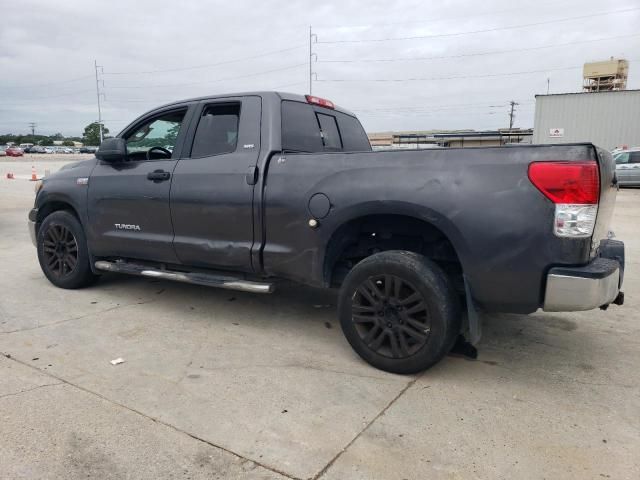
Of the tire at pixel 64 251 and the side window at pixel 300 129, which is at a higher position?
the side window at pixel 300 129

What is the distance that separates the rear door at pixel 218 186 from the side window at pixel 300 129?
0.23m

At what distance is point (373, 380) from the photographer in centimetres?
337

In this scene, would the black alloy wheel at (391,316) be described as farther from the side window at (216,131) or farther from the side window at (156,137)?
the side window at (156,137)

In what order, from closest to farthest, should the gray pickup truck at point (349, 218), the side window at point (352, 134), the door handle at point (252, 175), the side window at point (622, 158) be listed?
the gray pickup truck at point (349, 218)
the door handle at point (252, 175)
the side window at point (352, 134)
the side window at point (622, 158)

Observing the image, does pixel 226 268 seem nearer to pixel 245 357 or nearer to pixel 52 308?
pixel 245 357

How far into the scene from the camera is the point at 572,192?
110 inches

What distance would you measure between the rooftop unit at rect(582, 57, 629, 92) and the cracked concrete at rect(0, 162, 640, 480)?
49864 mm

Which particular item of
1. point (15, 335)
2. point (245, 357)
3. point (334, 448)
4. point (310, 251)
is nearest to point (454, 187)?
point (310, 251)

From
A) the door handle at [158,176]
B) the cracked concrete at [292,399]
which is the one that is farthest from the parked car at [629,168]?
the door handle at [158,176]

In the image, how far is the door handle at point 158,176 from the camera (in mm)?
4426

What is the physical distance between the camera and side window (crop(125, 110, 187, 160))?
15.3 feet

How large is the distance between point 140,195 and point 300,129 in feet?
5.05

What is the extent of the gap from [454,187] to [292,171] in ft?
3.94

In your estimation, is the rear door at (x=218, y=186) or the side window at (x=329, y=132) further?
the side window at (x=329, y=132)
